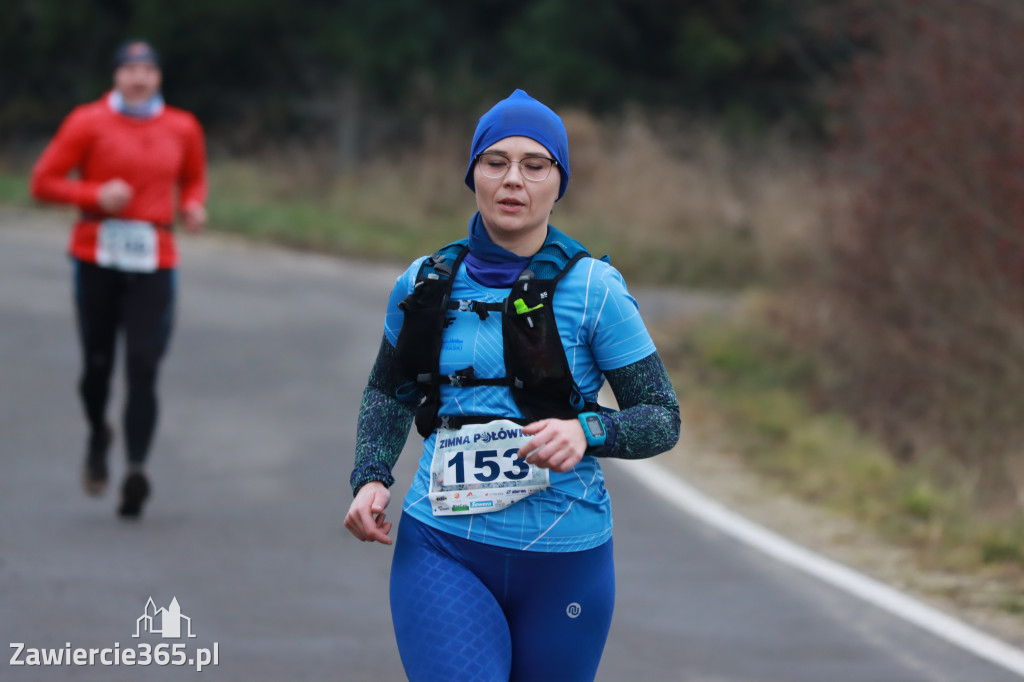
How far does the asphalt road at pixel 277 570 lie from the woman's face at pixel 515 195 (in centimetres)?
254

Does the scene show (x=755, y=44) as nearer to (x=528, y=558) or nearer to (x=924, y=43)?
(x=924, y=43)

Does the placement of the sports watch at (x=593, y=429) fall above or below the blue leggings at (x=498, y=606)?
above

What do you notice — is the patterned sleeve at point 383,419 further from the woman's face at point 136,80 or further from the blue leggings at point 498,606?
the woman's face at point 136,80

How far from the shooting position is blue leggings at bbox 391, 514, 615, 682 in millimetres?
3686

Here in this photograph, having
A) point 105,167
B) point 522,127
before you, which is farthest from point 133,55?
point 522,127

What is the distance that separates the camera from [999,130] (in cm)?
1280

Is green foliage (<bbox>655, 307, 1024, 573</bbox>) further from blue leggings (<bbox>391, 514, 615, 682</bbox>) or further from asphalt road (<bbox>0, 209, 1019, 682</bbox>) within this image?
blue leggings (<bbox>391, 514, 615, 682</bbox>)

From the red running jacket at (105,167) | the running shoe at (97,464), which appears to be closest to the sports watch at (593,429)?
the red running jacket at (105,167)

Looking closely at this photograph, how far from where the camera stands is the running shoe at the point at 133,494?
8.06 metres

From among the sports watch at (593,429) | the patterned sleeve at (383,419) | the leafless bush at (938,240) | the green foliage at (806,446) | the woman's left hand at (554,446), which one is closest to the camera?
the woman's left hand at (554,446)

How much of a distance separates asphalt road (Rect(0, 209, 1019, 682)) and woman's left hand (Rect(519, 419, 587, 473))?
257cm

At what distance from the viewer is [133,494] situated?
26.8ft

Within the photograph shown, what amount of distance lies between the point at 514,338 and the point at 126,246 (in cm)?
471

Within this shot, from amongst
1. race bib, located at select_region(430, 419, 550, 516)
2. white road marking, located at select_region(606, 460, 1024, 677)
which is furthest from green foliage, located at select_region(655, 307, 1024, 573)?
race bib, located at select_region(430, 419, 550, 516)
